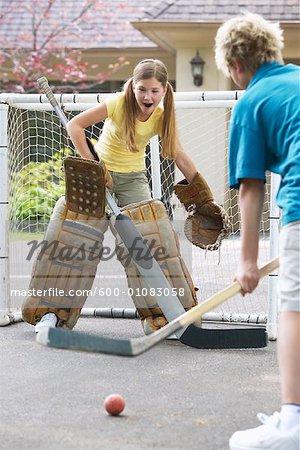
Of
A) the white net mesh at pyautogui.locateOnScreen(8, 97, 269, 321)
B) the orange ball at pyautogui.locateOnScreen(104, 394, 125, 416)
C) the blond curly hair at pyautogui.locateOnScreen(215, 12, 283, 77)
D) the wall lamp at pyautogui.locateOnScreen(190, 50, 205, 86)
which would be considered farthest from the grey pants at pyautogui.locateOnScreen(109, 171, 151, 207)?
the wall lamp at pyautogui.locateOnScreen(190, 50, 205, 86)

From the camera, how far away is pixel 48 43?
15.8 metres

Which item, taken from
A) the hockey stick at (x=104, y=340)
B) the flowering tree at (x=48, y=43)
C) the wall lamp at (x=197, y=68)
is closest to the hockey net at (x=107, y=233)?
the hockey stick at (x=104, y=340)

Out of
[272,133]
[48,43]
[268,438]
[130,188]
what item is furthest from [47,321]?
[48,43]

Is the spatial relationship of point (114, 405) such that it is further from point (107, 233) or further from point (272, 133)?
point (107, 233)

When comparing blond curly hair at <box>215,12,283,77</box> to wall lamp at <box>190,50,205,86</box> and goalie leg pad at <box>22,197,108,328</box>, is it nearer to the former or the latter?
goalie leg pad at <box>22,197,108,328</box>

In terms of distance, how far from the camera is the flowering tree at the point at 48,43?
50.8 feet

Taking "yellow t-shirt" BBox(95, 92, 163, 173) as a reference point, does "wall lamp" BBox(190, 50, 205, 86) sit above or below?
above

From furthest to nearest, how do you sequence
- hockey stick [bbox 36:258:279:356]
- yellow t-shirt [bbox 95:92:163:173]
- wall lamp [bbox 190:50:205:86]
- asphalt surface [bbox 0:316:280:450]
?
wall lamp [bbox 190:50:205:86], yellow t-shirt [bbox 95:92:163:173], asphalt surface [bbox 0:316:280:450], hockey stick [bbox 36:258:279:356]

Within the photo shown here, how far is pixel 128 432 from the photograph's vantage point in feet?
11.7

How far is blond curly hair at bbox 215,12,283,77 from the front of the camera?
10.9ft

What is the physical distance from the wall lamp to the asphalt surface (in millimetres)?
8613

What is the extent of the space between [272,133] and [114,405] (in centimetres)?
126

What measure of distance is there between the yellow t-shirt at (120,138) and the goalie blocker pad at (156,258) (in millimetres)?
272

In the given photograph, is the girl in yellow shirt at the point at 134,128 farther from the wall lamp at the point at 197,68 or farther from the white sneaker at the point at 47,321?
the wall lamp at the point at 197,68
